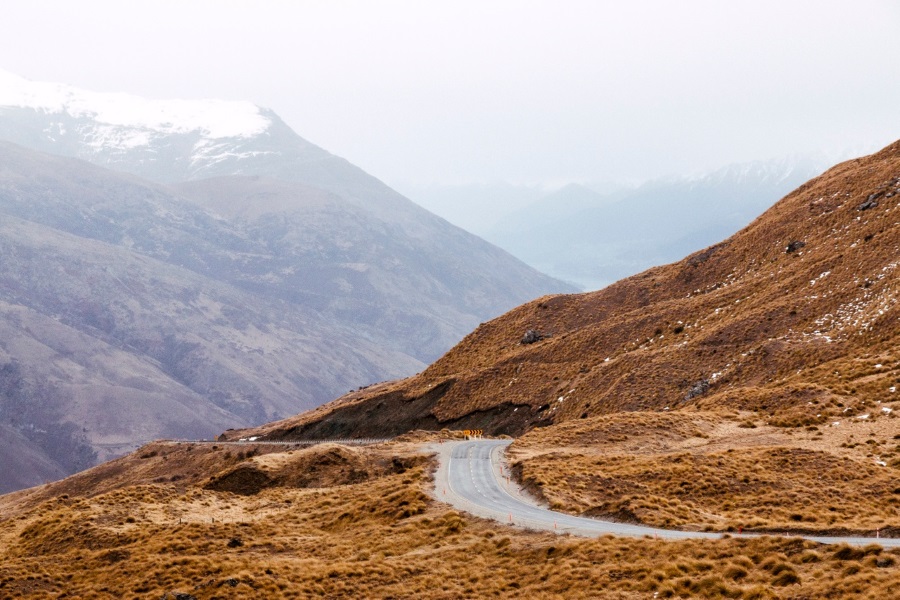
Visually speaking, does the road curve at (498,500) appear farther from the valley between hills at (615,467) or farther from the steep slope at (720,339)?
the steep slope at (720,339)

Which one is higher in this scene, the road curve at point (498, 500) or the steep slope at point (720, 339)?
the steep slope at point (720, 339)

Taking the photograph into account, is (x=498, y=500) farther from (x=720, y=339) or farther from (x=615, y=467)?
(x=720, y=339)

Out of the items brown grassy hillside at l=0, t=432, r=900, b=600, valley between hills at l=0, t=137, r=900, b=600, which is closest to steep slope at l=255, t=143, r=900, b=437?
valley between hills at l=0, t=137, r=900, b=600

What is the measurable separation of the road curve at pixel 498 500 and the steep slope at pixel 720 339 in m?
22.5

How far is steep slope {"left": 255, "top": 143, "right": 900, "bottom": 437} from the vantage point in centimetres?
7812

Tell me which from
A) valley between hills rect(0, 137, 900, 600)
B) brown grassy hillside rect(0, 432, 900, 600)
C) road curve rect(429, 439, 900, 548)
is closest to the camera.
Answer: brown grassy hillside rect(0, 432, 900, 600)

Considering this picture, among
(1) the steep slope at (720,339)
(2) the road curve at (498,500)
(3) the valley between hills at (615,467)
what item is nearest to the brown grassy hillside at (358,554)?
(3) the valley between hills at (615,467)

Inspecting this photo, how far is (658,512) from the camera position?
45.0 m

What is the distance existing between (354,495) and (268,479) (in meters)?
13.5

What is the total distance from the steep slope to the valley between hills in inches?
11.9

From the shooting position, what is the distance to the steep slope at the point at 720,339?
256 ft

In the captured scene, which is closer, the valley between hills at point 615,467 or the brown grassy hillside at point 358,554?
the brown grassy hillside at point 358,554

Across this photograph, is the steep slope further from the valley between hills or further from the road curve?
the road curve

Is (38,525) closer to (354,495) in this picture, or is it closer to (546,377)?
(354,495)
